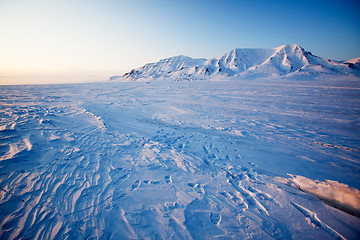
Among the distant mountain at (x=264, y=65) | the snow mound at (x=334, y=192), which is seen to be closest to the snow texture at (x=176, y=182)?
the snow mound at (x=334, y=192)

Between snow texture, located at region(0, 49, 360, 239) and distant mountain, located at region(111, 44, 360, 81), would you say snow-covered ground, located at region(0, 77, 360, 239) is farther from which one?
distant mountain, located at region(111, 44, 360, 81)

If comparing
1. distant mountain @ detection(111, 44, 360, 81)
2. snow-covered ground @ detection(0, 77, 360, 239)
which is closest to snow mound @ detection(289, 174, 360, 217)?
snow-covered ground @ detection(0, 77, 360, 239)

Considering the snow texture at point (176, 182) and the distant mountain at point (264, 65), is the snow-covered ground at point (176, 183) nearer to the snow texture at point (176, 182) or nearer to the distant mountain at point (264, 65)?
the snow texture at point (176, 182)

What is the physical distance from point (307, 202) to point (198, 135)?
3647mm

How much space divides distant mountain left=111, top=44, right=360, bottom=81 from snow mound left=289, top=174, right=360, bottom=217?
226 feet

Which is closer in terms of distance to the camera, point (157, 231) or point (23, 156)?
point (157, 231)

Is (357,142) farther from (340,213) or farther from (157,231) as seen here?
(157,231)

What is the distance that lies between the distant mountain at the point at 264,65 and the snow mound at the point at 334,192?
68.7 m

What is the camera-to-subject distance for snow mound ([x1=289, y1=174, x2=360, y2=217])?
2.61 m

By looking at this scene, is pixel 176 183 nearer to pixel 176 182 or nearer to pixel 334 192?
pixel 176 182

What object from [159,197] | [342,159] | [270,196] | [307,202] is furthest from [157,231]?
[342,159]

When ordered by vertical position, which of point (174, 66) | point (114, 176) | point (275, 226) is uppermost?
point (174, 66)

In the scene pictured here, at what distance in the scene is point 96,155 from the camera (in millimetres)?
4219

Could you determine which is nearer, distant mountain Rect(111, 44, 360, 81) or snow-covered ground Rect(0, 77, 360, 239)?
snow-covered ground Rect(0, 77, 360, 239)
